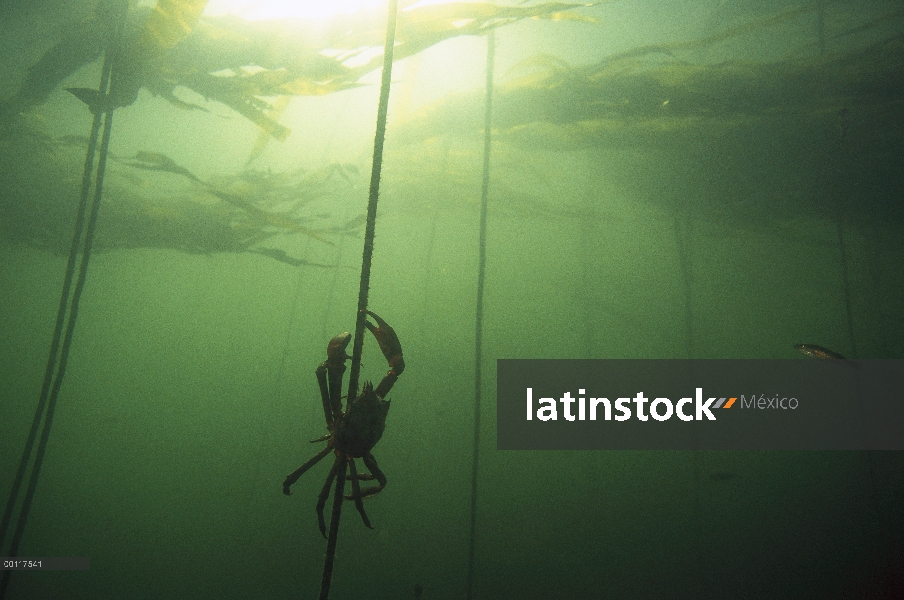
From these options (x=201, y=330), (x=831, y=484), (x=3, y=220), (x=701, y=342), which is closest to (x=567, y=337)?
(x=701, y=342)

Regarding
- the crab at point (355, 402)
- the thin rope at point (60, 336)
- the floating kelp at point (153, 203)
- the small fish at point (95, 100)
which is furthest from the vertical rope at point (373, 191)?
the floating kelp at point (153, 203)

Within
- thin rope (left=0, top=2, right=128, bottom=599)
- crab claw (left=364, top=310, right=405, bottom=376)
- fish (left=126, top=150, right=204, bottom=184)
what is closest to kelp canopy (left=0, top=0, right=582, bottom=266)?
fish (left=126, top=150, right=204, bottom=184)

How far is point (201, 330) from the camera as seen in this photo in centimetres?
816

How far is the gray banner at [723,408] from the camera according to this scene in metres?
4.73

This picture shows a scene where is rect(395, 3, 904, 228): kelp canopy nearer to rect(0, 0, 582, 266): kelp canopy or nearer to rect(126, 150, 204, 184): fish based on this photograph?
rect(0, 0, 582, 266): kelp canopy

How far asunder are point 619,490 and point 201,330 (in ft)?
31.1

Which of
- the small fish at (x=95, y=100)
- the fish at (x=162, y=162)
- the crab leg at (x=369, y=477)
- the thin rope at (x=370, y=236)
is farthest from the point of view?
the fish at (x=162, y=162)

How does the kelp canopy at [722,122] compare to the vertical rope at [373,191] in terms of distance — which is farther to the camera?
the kelp canopy at [722,122]

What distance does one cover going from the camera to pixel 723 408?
5172mm

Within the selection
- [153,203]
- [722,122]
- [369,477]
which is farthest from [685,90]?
[153,203]

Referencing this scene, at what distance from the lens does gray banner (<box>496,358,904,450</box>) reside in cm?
473

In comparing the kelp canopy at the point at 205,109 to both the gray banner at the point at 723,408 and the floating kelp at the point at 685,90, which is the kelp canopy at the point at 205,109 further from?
the gray banner at the point at 723,408

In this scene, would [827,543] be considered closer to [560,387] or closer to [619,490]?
[619,490]

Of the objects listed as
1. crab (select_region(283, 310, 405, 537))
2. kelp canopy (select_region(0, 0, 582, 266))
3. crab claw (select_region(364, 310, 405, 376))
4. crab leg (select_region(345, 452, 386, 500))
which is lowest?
crab leg (select_region(345, 452, 386, 500))
